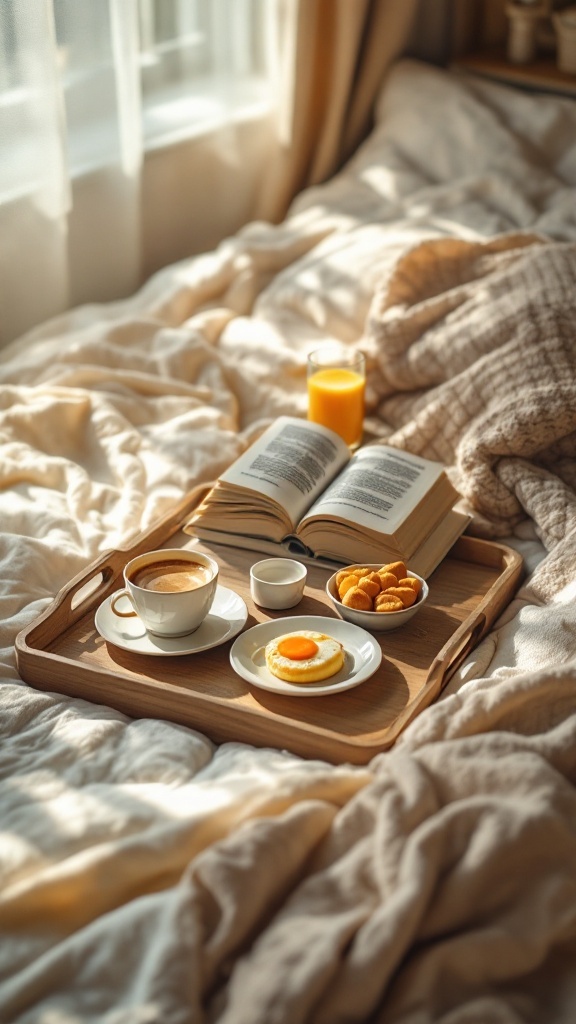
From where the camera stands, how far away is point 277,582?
50.8 inches

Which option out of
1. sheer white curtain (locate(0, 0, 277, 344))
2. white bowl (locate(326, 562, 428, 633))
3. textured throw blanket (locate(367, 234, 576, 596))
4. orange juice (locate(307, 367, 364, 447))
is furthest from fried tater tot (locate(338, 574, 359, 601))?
sheer white curtain (locate(0, 0, 277, 344))

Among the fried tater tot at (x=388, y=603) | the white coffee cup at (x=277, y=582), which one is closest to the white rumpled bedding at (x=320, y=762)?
the fried tater tot at (x=388, y=603)

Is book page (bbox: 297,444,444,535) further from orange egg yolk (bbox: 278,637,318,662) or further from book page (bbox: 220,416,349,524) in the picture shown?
orange egg yolk (bbox: 278,637,318,662)

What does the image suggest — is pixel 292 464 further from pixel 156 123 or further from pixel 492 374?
pixel 156 123

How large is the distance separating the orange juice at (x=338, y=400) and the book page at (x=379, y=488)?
0.16 metres

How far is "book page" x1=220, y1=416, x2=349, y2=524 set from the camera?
54.4 inches

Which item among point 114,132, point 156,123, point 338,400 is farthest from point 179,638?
point 156,123

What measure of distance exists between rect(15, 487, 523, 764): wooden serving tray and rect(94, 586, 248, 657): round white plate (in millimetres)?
16

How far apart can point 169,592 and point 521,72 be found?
174cm

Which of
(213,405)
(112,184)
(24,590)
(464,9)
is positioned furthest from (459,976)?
(464,9)

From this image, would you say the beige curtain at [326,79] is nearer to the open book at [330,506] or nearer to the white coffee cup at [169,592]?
the open book at [330,506]

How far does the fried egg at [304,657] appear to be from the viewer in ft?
3.68

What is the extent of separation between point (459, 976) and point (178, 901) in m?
0.22

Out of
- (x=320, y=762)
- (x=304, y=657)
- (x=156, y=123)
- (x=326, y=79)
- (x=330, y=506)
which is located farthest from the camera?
(x=326, y=79)
